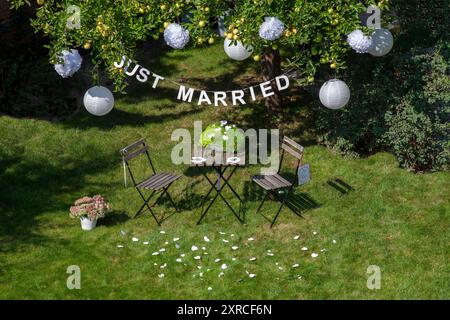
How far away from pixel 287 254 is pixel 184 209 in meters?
2.18

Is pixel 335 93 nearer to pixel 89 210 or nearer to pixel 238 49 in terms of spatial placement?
pixel 238 49

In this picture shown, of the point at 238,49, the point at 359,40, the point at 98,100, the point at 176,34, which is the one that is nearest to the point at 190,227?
the point at 98,100

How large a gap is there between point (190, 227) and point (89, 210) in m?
1.60

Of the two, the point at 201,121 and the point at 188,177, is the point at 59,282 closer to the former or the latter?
the point at 188,177

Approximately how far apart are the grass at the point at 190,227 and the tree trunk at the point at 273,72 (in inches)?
14.5

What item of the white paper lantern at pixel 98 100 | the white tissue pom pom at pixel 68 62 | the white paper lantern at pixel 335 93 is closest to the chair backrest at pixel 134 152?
the white paper lantern at pixel 98 100

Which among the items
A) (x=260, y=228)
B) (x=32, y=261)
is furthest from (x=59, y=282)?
(x=260, y=228)

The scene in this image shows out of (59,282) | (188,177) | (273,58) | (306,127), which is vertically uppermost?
(273,58)

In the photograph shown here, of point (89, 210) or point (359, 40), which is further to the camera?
point (89, 210)

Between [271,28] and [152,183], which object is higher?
[271,28]

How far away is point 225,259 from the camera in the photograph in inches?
472

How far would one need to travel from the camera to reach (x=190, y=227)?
12875 mm

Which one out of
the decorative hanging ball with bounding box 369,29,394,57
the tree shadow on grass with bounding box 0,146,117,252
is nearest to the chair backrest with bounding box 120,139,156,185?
the tree shadow on grass with bounding box 0,146,117,252

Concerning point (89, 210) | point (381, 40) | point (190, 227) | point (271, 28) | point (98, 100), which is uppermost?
point (381, 40)
